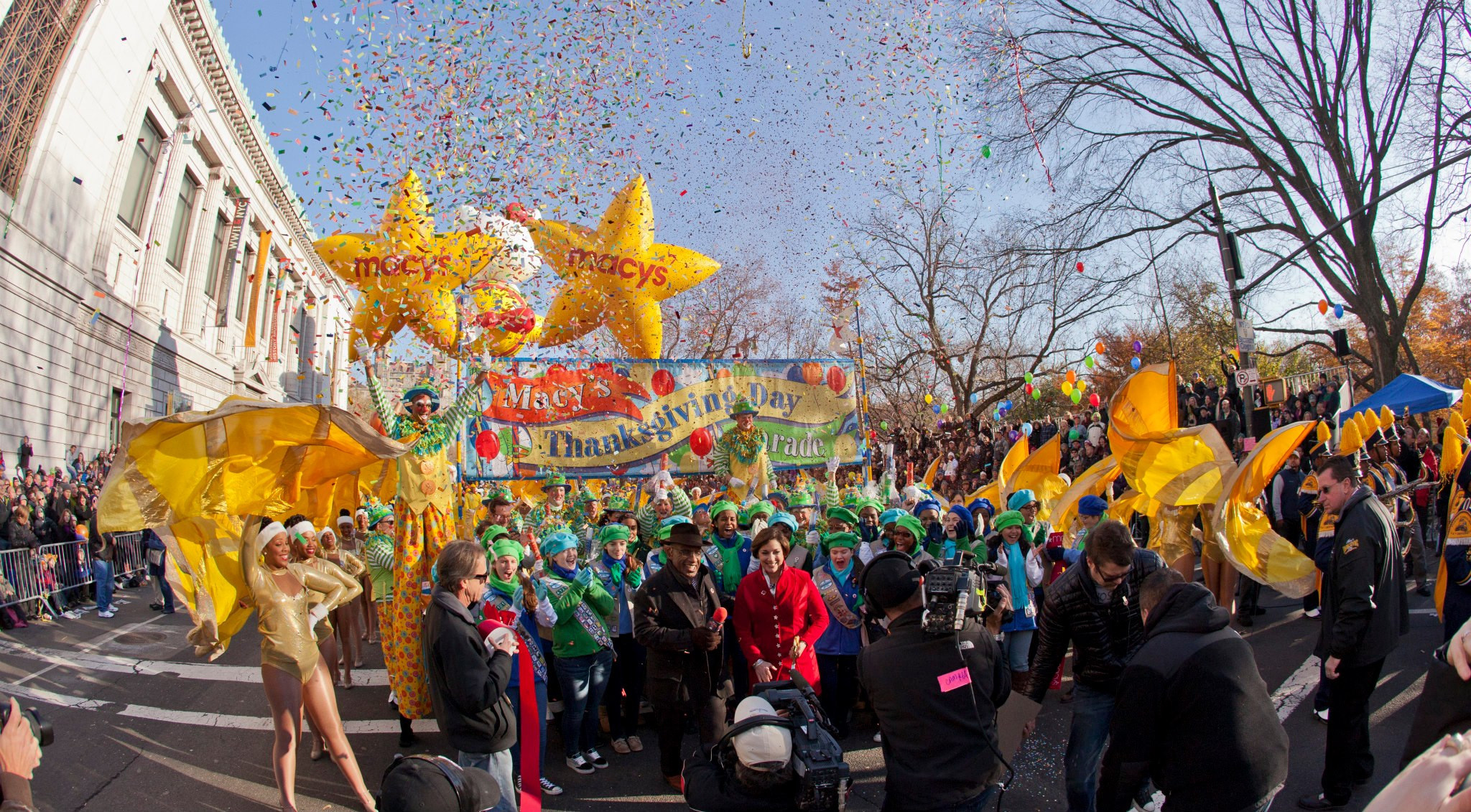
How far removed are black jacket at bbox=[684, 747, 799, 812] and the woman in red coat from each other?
7.47ft

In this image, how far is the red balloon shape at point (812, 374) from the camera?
10766 millimetres

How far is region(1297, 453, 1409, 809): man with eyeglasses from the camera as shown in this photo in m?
3.76

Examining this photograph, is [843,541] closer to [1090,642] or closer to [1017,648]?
[1017,648]

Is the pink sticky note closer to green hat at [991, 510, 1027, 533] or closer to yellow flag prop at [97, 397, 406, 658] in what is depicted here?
green hat at [991, 510, 1027, 533]

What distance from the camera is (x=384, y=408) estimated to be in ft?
18.5

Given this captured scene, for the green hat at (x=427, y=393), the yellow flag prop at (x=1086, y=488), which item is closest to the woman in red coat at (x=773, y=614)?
the green hat at (x=427, y=393)

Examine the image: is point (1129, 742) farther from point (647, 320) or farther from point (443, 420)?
point (647, 320)

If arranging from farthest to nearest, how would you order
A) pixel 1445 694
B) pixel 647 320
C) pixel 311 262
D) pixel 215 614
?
pixel 311 262 → pixel 647 320 → pixel 215 614 → pixel 1445 694

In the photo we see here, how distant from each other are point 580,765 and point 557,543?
1.41 metres

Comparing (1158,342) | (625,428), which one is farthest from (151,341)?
(1158,342)

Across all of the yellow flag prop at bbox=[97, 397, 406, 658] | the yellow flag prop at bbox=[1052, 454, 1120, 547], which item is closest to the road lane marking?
the yellow flag prop at bbox=[97, 397, 406, 658]

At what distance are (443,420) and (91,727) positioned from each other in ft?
12.2

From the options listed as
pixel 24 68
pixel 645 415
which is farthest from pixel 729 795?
pixel 24 68

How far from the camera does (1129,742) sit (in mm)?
2516
